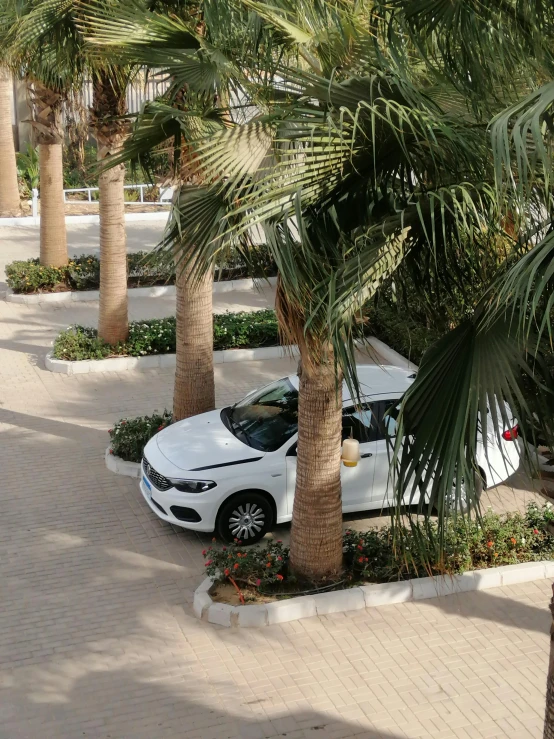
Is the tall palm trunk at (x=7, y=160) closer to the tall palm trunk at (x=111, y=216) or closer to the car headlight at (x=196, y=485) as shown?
the tall palm trunk at (x=111, y=216)

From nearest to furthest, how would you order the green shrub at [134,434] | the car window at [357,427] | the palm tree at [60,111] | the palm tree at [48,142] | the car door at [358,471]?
1. the car door at [358,471]
2. the car window at [357,427]
3. the palm tree at [60,111]
4. the green shrub at [134,434]
5. the palm tree at [48,142]

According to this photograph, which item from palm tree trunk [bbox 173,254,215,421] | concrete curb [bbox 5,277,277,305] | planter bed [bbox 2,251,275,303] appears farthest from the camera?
planter bed [bbox 2,251,275,303]

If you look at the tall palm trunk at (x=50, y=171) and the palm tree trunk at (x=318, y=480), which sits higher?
the tall palm trunk at (x=50, y=171)

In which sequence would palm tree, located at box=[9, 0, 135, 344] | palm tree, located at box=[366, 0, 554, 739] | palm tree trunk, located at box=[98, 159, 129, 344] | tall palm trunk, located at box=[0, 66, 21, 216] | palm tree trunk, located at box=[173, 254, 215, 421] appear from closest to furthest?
palm tree, located at box=[366, 0, 554, 739] → palm tree, located at box=[9, 0, 135, 344] → palm tree trunk, located at box=[173, 254, 215, 421] → palm tree trunk, located at box=[98, 159, 129, 344] → tall palm trunk, located at box=[0, 66, 21, 216]

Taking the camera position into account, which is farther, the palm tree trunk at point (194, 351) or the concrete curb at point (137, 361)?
the concrete curb at point (137, 361)

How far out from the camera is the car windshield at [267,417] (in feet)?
34.2

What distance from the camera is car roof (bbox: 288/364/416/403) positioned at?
11.1 m

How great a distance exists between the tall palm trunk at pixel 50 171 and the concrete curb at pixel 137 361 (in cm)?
393

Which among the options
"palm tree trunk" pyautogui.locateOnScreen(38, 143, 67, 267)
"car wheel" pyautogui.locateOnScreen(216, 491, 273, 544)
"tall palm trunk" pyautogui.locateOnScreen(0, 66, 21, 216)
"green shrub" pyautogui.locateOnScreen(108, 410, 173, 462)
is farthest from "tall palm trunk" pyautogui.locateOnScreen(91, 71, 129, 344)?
"tall palm trunk" pyautogui.locateOnScreen(0, 66, 21, 216)

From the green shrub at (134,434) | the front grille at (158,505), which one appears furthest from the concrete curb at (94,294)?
the front grille at (158,505)

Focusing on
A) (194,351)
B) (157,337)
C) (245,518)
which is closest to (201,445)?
(245,518)

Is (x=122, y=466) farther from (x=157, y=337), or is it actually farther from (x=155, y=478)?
(x=157, y=337)

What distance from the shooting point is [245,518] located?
10.1 metres

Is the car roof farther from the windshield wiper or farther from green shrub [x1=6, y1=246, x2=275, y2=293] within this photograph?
green shrub [x1=6, y1=246, x2=275, y2=293]
